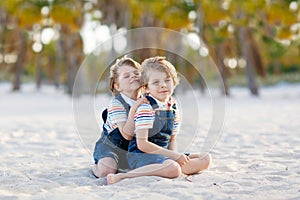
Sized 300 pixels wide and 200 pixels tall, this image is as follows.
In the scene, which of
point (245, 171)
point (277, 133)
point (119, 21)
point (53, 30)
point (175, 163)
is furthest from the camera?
point (53, 30)

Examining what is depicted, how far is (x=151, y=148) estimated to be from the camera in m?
3.49

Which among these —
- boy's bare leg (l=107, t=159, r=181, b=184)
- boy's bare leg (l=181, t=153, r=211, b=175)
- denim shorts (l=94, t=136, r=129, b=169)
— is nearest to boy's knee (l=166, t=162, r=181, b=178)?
boy's bare leg (l=107, t=159, r=181, b=184)

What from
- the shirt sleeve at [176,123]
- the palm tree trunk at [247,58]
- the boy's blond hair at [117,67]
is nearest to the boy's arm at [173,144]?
the shirt sleeve at [176,123]

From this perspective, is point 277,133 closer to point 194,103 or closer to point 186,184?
point 194,103

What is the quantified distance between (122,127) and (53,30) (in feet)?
82.5

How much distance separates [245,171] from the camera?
3.93 meters

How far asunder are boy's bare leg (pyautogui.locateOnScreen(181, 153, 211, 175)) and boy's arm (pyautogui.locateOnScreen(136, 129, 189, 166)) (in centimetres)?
9

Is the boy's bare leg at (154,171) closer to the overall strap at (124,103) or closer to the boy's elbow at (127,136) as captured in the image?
the boy's elbow at (127,136)

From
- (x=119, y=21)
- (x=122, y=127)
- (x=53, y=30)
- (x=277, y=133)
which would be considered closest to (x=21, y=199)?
(x=122, y=127)

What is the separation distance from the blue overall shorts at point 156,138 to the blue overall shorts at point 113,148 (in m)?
0.11

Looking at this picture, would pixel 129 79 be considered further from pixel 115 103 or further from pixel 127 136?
pixel 127 136

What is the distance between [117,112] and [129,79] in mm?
276

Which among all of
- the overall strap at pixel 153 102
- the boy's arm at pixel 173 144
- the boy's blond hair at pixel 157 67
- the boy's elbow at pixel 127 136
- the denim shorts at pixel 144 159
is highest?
the boy's blond hair at pixel 157 67

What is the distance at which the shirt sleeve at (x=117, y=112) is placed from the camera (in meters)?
3.56
